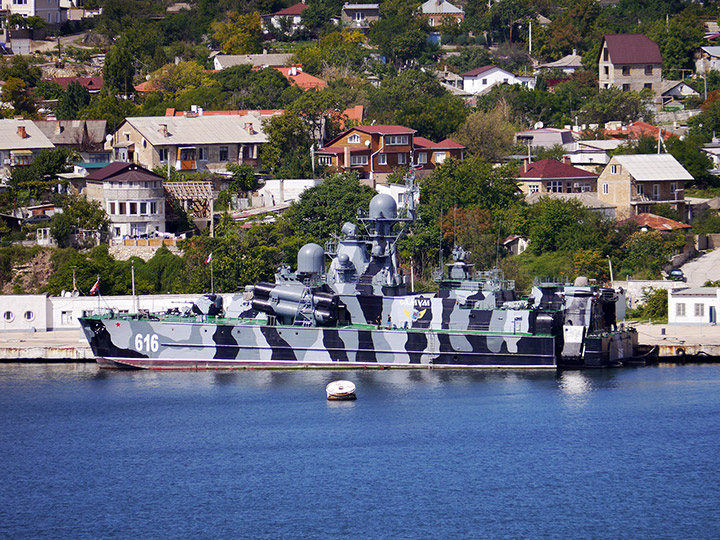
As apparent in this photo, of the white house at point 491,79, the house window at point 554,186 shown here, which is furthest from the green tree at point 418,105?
the house window at point 554,186

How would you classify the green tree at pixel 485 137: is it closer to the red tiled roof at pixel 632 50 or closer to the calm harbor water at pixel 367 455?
the red tiled roof at pixel 632 50

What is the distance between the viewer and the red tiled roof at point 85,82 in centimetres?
10738

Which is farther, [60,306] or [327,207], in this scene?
[327,207]

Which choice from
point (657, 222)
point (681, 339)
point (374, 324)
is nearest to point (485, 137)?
point (657, 222)

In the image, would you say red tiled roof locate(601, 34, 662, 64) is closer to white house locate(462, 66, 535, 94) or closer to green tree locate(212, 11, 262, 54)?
white house locate(462, 66, 535, 94)

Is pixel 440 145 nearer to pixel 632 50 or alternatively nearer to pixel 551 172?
pixel 551 172

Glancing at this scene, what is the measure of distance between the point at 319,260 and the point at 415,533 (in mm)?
24241

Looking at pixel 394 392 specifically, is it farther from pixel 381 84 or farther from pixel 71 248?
pixel 381 84

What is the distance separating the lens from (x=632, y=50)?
11131 cm

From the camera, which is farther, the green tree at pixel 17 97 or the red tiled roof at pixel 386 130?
the green tree at pixel 17 97

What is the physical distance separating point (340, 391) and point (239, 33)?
80.7 m

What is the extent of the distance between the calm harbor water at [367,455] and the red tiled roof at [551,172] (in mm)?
28204

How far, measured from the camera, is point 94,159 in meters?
87.9

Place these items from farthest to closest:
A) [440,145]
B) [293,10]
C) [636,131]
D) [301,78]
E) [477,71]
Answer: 1. [293,10]
2. [477,71]
3. [301,78]
4. [636,131]
5. [440,145]
